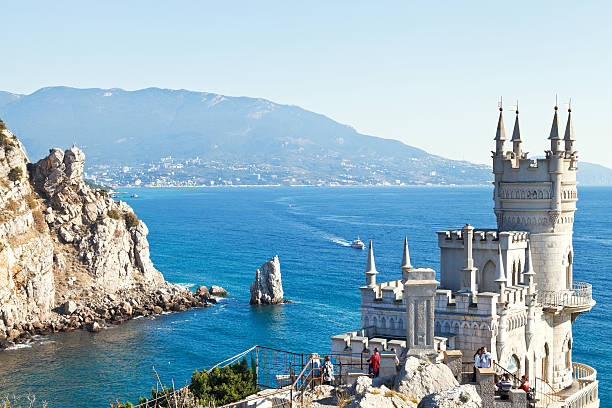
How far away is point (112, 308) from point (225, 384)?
55331 millimetres

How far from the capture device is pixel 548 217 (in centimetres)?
3158

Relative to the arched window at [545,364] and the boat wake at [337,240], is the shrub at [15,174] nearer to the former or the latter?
the arched window at [545,364]

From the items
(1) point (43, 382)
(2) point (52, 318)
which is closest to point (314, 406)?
(1) point (43, 382)

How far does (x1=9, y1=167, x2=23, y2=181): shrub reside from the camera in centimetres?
8334

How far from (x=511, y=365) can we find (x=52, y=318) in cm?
5960

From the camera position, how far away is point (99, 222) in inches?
3482

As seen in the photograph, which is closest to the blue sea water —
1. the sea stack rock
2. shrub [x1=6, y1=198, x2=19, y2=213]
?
the sea stack rock

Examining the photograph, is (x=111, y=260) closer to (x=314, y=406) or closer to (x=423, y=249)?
(x=423, y=249)

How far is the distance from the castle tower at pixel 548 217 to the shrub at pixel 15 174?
2605 inches

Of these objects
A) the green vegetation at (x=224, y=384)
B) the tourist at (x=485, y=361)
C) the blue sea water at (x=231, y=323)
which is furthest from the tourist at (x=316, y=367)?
the blue sea water at (x=231, y=323)

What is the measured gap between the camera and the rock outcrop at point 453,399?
15461 mm

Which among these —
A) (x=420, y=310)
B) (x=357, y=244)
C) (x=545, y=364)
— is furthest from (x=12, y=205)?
(x=357, y=244)

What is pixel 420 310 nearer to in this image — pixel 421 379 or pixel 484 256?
pixel 421 379

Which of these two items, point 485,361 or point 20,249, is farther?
point 20,249
